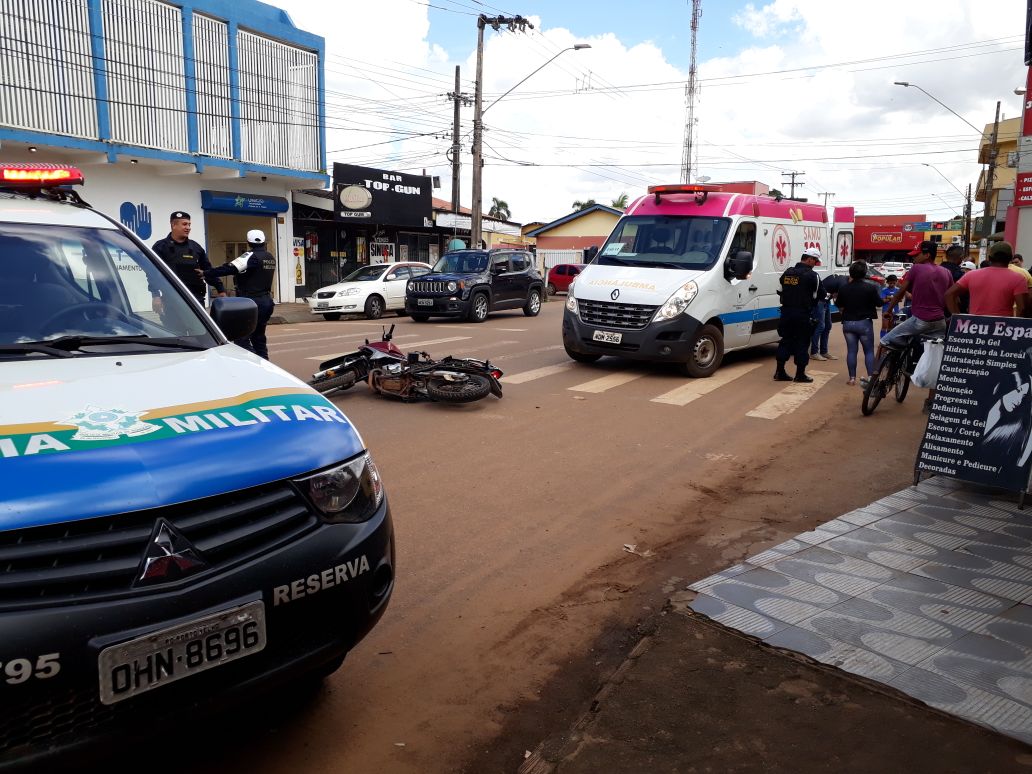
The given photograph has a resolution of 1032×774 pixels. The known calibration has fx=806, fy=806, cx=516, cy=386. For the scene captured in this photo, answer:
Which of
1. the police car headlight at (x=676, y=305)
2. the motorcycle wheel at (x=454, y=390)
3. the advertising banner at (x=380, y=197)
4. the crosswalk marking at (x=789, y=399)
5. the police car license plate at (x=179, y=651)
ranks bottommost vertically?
the crosswalk marking at (x=789, y=399)

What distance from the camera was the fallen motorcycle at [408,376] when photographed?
8789 millimetres

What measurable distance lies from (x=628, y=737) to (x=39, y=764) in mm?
1871

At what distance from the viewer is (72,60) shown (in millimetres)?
19375

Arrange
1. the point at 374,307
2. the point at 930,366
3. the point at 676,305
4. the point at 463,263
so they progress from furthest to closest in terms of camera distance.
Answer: the point at 374,307 < the point at 463,263 < the point at 676,305 < the point at 930,366

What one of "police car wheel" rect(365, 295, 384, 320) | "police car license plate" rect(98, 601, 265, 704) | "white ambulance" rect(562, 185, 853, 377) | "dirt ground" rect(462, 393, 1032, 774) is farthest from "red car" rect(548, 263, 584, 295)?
"police car license plate" rect(98, 601, 265, 704)

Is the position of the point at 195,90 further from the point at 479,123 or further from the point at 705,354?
the point at 705,354

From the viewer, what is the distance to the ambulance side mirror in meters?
11.1

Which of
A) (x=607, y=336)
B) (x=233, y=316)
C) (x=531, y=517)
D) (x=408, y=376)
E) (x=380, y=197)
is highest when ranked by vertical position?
(x=380, y=197)

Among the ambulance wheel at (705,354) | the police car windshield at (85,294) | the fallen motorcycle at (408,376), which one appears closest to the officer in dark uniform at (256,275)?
the fallen motorcycle at (408,376)

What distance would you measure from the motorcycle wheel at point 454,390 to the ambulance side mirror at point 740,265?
442cm

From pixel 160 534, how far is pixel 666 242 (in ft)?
33.9

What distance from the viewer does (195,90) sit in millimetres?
22297

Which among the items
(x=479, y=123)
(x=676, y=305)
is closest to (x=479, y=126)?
(x=479, y=123)

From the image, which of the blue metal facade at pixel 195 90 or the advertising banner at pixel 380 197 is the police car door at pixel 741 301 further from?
the advertising banner at pixel 380 197
